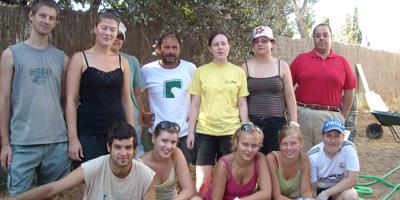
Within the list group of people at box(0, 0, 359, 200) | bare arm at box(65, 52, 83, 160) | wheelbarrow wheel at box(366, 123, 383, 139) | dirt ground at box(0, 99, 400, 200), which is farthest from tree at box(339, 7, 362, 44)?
bare arm at box(65, 52, 83, 160)

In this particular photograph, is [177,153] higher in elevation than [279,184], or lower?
higher

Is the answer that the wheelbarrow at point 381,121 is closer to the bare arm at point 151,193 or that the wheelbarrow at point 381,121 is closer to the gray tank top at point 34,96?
the bare arm at point 151,193

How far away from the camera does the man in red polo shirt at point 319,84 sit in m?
5.12

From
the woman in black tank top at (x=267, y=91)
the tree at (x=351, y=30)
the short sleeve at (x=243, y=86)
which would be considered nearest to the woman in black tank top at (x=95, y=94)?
the short sleeve at (x=243, y=86)

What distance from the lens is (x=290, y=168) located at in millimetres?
4680

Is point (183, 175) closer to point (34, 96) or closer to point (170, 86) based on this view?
point (170, 86)

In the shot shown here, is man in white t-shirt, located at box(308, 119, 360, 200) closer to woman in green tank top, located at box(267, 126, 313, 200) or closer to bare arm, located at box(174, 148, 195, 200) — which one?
woman in green tank top, located at box(267, 126, 313, 200)

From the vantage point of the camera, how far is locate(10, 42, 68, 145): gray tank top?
3773 millimetres

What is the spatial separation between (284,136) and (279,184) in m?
0.46

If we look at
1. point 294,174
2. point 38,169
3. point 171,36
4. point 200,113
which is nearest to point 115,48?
point 171,36

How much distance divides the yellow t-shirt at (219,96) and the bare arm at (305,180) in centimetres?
69

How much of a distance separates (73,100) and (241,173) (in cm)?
155

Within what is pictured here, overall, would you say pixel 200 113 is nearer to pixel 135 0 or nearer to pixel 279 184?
pixel 279 184

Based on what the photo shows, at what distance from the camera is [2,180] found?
5.73m
